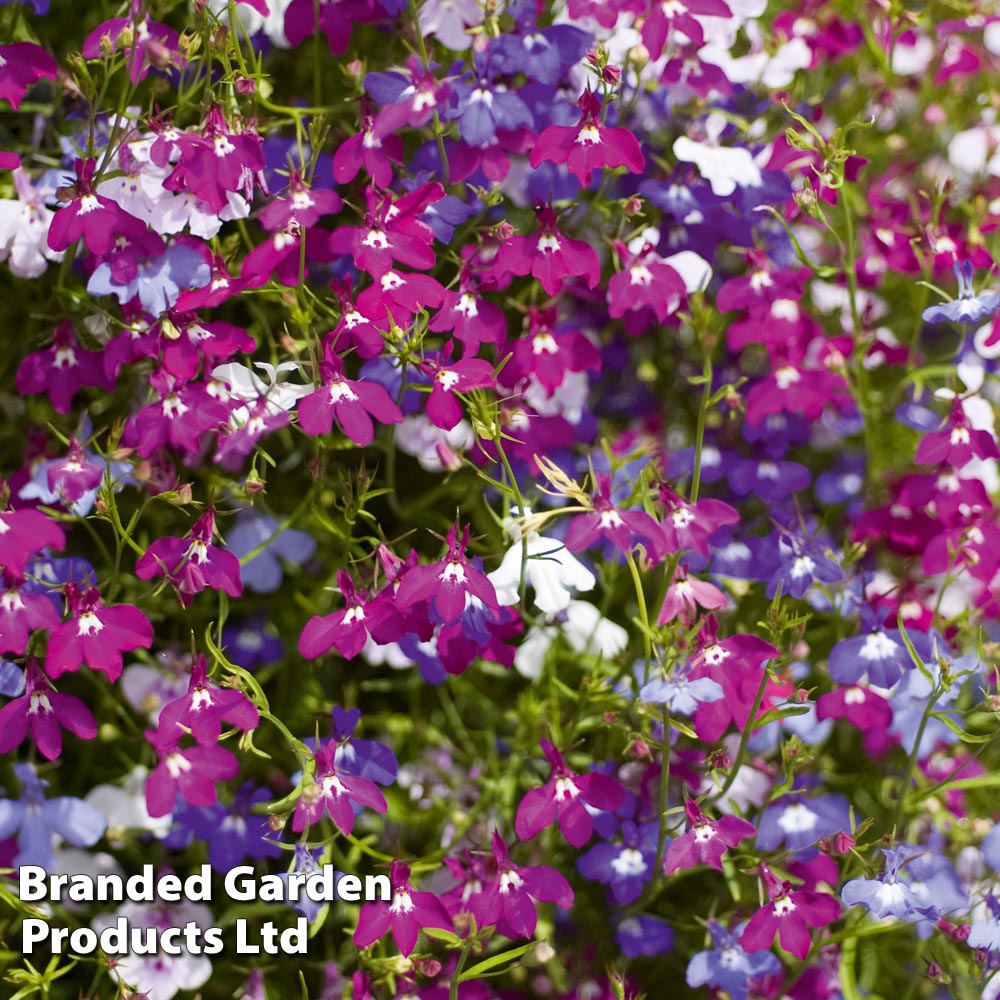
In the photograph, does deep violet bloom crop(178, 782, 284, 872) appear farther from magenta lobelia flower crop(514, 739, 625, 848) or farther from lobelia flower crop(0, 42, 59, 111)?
lobelia flower crop(0, 42, 59, 111)

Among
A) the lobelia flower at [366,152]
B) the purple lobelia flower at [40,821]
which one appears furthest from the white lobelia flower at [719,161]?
the purple lobelia flower at [40,821]

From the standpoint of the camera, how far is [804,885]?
1282 millimetres

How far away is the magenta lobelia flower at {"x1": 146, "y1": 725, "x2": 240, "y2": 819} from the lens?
112 cm

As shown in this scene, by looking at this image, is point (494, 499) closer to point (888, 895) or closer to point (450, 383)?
point (450, 383)

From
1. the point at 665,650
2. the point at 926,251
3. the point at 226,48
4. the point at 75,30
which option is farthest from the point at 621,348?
the point at 75,30

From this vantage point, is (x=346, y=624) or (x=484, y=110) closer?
(x=346, y=624)

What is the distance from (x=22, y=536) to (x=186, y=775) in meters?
0.26

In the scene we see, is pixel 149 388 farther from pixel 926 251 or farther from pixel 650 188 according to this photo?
pixel 926 251

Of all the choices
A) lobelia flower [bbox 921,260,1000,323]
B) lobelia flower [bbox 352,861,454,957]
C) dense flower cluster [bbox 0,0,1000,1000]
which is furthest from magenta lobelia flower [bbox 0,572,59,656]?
lobelia flower [bbox 921,260,1000,323]

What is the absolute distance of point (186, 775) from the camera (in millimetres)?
1143

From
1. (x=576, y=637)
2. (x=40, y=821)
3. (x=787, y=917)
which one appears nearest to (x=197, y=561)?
(x=40, y=821)

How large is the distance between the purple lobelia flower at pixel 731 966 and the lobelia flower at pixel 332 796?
0.36m

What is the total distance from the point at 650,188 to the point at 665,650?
0.49 metres

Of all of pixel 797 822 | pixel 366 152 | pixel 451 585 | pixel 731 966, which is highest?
pixel 366 152
